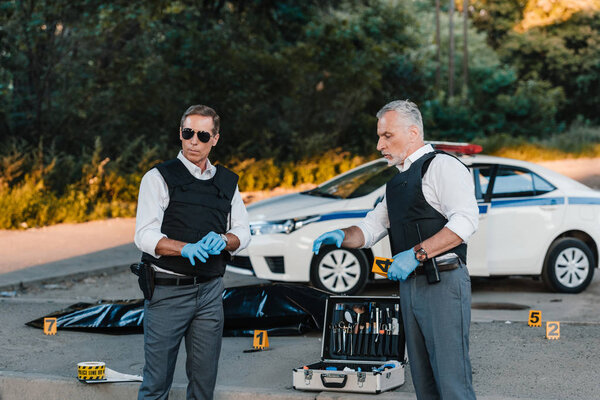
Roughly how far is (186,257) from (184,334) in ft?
1.70

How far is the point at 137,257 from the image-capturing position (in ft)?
42.5

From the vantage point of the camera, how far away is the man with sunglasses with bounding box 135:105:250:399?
4.95 metres

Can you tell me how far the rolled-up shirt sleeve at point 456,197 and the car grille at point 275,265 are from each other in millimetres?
5403

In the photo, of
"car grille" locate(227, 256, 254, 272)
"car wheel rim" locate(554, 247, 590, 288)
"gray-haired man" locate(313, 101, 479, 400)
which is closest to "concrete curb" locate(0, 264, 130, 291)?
"car grille" locate(227, 256, 254, 272)

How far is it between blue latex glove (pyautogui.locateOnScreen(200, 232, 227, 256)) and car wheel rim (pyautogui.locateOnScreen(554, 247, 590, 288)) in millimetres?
6481

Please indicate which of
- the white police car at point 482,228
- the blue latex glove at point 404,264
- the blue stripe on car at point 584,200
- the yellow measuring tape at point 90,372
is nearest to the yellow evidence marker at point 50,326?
the yellow measuring tape at point 90,372

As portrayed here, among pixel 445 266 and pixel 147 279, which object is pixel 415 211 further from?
pixel 147 279

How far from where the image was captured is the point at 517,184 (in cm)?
1034

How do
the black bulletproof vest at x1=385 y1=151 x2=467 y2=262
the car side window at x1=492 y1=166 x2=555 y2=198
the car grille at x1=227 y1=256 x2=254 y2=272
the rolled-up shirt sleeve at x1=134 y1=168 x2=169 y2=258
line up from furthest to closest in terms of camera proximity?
the car side window at x1=492 y1=166 x2=555 y2=198 → the car grille at x1=227 y1=256 x2=254 y2=272 → the rolled-up shirt sleeve at x1=134 y1=168 x2=169 y2=258 → the black bulletproof vest at x1=385 y1=151 x2=467 y2=262

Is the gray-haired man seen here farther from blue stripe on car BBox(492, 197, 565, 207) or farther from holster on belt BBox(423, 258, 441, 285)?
blue stripe on car BBox(492, 197, 565, 207)

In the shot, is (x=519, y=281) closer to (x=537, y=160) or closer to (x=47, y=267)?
(x=47, y=267)

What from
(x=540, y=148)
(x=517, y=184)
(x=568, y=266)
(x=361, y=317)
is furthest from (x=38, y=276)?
(x=540, y=148)

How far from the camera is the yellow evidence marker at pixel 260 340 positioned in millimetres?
7422

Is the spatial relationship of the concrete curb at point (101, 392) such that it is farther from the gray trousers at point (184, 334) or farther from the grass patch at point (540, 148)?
the grass patch at point (540, 148)
